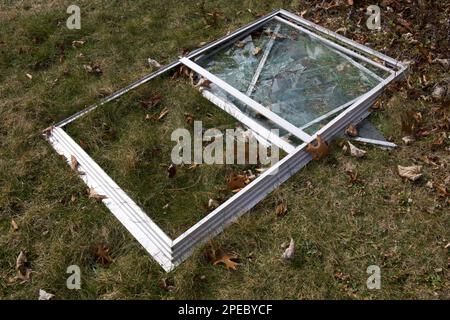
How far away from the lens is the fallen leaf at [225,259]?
2643 mm

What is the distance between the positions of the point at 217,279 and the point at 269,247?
15.5 inches

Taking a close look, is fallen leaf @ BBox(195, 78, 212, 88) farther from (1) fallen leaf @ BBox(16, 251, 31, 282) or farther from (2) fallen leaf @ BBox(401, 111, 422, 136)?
(1) fallen leaf @ BBox(16, 251, 31, 282)

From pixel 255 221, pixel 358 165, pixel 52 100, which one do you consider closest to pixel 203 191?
pixel 255 221

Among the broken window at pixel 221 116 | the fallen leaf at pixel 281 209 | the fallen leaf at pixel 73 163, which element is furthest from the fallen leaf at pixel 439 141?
the fallen leaf at pixel 73 163

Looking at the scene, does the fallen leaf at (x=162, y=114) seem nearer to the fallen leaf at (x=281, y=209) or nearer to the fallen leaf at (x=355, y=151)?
the fallen leaf at (x=281, y=209)

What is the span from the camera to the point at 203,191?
10.0 ft

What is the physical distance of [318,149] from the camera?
3.18 meters

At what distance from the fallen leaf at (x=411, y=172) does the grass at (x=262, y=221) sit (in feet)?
0.20

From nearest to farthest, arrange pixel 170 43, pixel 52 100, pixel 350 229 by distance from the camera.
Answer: pixel 350 229 → pixel 52 100 → pixel 170 43

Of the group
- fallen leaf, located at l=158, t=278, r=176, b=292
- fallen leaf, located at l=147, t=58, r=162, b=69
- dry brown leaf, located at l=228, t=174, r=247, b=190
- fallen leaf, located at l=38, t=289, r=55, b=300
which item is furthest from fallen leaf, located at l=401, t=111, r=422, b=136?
fallen leaf, located at l=38, t=289, r=55, b=300

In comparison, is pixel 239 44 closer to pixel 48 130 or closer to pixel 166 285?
pixel 48 130
